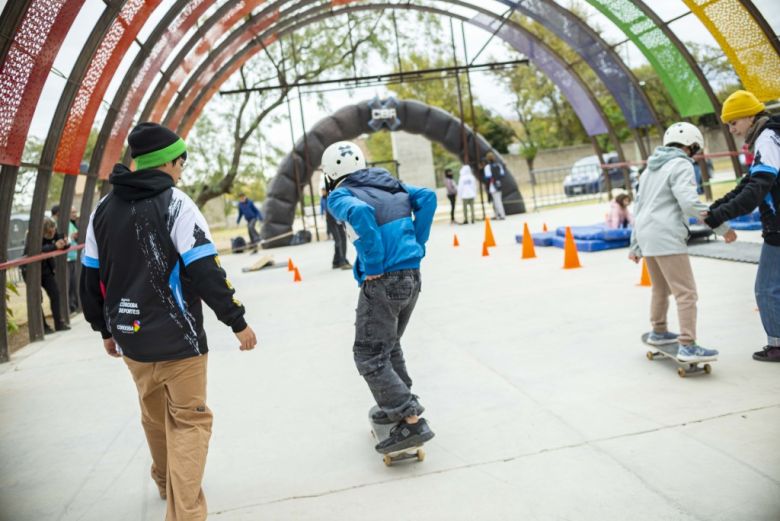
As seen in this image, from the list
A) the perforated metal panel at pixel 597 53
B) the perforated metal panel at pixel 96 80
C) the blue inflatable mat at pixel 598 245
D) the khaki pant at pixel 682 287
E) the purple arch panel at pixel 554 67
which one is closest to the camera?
the khaki pant at pixel 682 287

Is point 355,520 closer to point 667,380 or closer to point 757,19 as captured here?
point 667,380

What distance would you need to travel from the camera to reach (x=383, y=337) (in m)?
4.18

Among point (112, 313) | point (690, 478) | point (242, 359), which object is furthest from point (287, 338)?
point (690, 478)

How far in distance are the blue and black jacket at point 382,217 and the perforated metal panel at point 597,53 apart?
14.3 meters

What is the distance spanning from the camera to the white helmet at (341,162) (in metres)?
4.32

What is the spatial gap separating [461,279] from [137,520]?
772cm

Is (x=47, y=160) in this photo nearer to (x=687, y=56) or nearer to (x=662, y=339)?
(x=662, y=339)

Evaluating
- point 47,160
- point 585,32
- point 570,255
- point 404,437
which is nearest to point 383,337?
point 404,437

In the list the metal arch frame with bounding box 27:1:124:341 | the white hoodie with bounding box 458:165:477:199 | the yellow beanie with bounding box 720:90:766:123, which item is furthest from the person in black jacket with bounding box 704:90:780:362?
the white hoodie with bounding box 458:165:477:199

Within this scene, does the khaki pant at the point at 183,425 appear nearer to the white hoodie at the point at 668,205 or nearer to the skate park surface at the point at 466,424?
the skate park surface at the point at 466,424

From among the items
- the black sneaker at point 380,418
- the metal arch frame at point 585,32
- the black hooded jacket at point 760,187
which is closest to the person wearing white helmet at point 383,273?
the black sneaker at point 380,418

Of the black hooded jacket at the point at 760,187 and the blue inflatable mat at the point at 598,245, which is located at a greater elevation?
the black hooded jacket at the point at 760,187

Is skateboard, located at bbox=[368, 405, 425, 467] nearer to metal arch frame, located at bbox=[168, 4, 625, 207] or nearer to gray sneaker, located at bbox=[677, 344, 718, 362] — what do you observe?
gray sneaker, located at bbox=[677, 344, 718, 362]

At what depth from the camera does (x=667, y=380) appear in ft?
16.8
